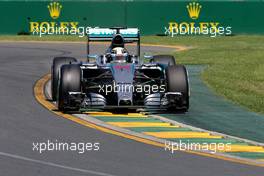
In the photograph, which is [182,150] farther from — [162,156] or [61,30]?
[61,30]

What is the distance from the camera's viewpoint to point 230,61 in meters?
33.0

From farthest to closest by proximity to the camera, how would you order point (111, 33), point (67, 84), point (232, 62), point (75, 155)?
point (232, 62), point (111, 33), point (67, 84), point (75, 155)

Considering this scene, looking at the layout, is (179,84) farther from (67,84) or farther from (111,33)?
(111,33)

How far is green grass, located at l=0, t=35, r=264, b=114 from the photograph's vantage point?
71.8 ft

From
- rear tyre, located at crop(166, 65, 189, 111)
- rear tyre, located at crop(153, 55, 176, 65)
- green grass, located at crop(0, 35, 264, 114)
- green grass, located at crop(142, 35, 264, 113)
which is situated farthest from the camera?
green grass, located at crop(0, 35, 264, 114)

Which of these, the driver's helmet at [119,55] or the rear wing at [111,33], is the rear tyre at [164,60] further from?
the driver's helmet at [119,55]

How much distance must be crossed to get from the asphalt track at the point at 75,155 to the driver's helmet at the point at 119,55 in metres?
1.87

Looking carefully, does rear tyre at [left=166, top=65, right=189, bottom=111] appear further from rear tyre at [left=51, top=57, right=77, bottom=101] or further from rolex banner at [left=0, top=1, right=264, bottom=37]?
rolex banner at [left=0, top=1, right=264, bottom=37]

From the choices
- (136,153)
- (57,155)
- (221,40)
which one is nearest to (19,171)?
(57,155)

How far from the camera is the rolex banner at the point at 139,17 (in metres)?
51.9

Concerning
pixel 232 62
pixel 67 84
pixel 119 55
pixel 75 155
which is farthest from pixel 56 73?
pixel 232 62

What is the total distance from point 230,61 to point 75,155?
2058cm

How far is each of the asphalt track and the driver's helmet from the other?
1.87m

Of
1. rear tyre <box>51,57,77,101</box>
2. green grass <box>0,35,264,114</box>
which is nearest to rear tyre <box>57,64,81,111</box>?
rear tyre <box>51,57,77,101</box>
